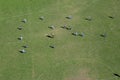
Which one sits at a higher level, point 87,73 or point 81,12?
point 81,12

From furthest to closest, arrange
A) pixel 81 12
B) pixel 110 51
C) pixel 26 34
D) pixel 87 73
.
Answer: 1. pixel 81 12
2. pixel 26 34
3. pixel 110 51
4. pixel 87 73

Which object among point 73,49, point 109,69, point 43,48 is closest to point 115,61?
point 109,69

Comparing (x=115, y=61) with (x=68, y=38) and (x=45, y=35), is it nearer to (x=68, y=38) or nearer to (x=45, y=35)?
(x=68, y=38)

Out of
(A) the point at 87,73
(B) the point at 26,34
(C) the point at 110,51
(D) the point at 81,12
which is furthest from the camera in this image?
(D) the point at 81,12

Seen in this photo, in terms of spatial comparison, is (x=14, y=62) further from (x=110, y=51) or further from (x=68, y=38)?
(x=110, y=51)

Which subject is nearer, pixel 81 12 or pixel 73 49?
pixel 73 49

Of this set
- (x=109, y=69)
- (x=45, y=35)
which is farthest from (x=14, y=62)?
(x=109, y=69)
